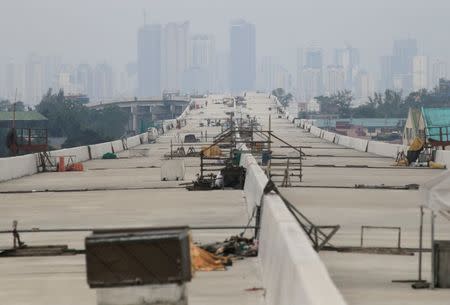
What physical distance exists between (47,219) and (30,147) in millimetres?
30943

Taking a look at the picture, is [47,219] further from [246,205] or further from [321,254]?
[321,254]

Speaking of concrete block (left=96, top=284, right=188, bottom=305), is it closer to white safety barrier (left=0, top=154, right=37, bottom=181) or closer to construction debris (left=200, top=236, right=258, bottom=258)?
construction debris (left=200, top=236, right=258, bottom=258)

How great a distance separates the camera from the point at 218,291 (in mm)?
17719

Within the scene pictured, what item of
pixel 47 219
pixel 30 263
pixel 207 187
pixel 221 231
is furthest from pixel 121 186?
pixel 30 263

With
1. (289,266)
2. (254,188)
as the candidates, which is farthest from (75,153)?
(289,266)

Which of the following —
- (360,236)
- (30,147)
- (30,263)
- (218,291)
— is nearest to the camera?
(218,291)

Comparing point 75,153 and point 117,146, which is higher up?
point 75,153

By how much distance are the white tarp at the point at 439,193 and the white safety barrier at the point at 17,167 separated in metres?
29.4

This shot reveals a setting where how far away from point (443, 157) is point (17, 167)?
51.4ft

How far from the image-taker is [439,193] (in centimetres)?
1612

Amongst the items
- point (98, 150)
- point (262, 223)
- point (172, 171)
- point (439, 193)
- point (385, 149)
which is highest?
point (439, 193)

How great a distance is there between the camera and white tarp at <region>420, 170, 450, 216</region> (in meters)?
16.0

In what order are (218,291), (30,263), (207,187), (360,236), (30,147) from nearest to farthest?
(218,291) → (30,263) → (360,236) → (207,187) → (30,147)

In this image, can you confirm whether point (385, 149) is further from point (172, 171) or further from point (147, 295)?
point (147, 295)
